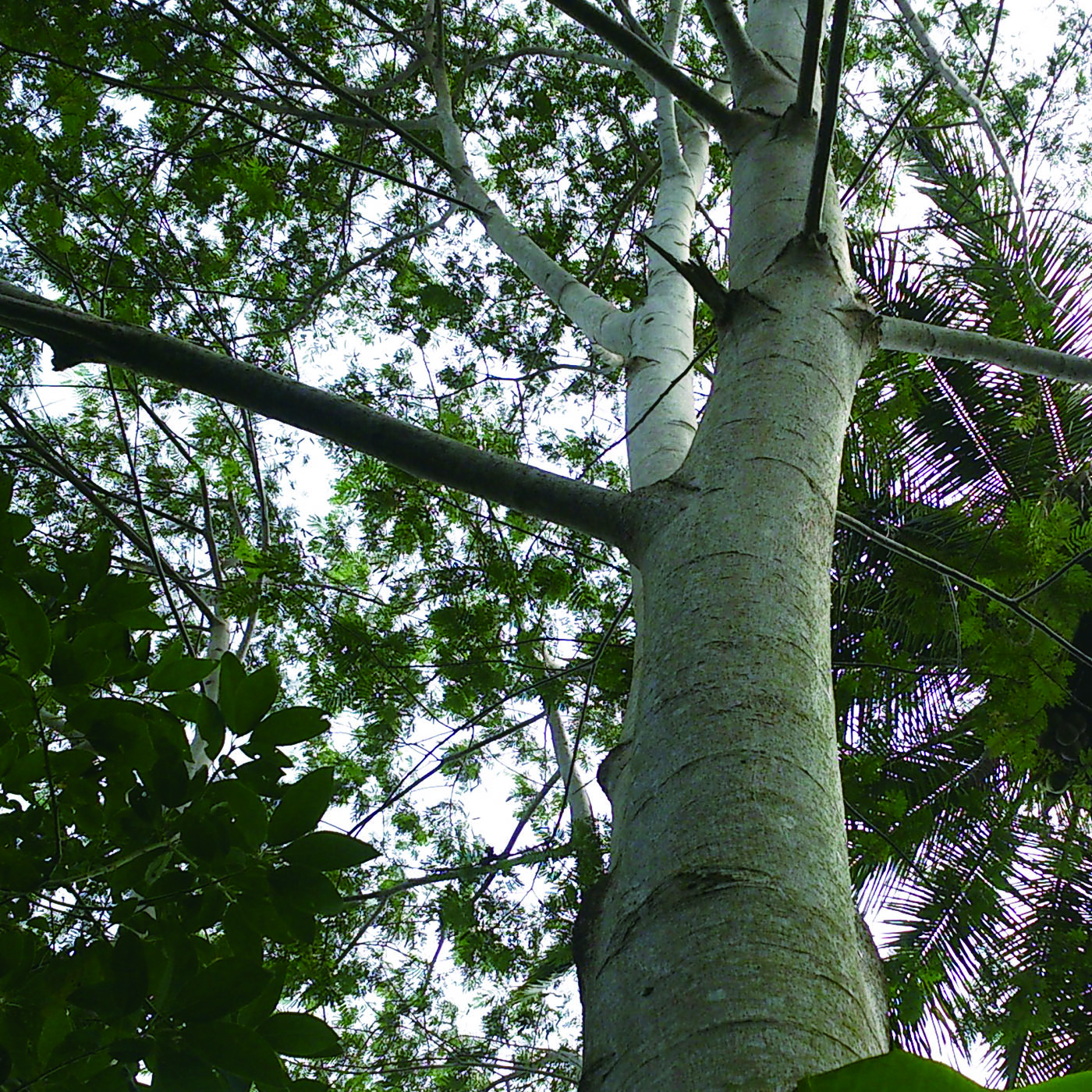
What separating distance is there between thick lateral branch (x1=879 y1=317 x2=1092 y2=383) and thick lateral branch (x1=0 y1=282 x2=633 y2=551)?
964 millimetres

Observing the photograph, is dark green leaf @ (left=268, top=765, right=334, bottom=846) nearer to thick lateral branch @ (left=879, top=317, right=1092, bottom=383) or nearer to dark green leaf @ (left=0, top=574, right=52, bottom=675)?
dark green leaf @ (left=0, top=574, right=52, bottom=675)

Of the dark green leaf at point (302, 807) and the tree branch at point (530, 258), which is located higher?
the tree branch at point (530, 258)

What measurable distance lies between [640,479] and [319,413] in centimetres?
91

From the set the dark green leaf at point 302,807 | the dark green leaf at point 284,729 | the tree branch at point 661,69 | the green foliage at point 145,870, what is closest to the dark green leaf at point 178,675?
the green foliage at point 145,870

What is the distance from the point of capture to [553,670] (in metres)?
3.69

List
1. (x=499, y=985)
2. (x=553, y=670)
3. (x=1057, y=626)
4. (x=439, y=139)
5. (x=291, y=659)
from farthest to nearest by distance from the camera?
(x=439, y=139) → (x=291, y=659) → (x=499, y=985) → (x=553, y=670) → (x=1057, y=626)

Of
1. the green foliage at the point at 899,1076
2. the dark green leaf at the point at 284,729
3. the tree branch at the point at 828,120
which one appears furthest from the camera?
the tree branch at the point at 828,120

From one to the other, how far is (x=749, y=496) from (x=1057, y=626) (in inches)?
84.2

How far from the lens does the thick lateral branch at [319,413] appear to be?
1.72 m

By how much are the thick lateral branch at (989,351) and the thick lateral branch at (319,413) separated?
0.96 meters

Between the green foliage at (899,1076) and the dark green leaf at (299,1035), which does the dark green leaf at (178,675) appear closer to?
the dark green leaf at (299,1035)

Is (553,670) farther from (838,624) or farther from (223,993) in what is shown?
(223,993)

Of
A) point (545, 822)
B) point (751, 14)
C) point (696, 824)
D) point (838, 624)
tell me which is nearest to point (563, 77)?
point (751, 14)

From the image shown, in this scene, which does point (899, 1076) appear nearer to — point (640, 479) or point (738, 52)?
point (640, 479)
